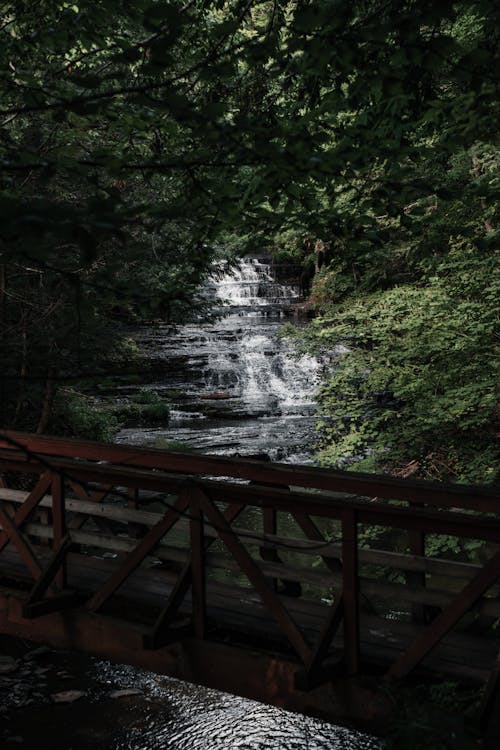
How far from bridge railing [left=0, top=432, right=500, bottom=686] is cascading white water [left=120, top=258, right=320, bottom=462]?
7.45m

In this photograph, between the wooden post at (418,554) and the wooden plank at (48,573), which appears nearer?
the wooden post at (418,554)

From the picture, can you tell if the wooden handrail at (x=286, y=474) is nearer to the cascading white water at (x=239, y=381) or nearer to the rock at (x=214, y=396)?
the cascading white water at (x=239, y=381)

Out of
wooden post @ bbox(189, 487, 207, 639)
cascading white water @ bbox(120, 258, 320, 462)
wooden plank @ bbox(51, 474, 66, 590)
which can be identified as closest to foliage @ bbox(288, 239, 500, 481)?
cascading white water @ bbox(120, 258, 320, 462)

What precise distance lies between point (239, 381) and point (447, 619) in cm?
1797

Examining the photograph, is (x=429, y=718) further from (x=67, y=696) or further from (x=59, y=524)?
(x=67, y=696)

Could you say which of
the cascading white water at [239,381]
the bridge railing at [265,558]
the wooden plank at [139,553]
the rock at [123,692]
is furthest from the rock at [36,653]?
the cascading white water at [239,381]

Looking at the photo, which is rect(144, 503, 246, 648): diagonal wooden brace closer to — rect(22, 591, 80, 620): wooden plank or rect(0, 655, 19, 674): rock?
rect(22, 591, 80, 620): wooden plank

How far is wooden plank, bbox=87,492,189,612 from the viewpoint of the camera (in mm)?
4727

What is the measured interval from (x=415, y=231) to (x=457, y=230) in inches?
13.3

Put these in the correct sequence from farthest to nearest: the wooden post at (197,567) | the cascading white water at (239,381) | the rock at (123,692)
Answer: the cascading white water at (239,381), the rock at (123,692), the wooden post at (197,567)

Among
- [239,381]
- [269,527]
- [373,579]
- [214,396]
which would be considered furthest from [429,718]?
[239,381]

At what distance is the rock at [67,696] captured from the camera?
6.86m

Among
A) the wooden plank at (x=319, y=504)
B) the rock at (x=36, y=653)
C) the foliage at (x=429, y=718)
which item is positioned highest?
the wooden plank at (x=319, y=504)

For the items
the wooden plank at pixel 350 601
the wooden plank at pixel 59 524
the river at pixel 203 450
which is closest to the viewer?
the wooden plank at pixel 350 601
